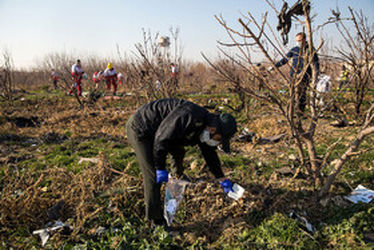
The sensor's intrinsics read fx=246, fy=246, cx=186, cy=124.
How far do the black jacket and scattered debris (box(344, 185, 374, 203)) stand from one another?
5.62ft

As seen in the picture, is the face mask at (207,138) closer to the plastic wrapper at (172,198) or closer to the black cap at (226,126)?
the black cap at (226,126)

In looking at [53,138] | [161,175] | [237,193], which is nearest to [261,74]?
[237,193]

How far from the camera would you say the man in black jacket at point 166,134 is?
7.01 ft

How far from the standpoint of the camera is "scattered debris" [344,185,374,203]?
2.57m

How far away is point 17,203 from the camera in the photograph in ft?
9.09

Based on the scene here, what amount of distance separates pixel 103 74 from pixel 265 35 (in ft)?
33.9

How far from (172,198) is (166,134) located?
0.83 metres

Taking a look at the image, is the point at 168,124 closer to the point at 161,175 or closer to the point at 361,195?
the point at 161,175

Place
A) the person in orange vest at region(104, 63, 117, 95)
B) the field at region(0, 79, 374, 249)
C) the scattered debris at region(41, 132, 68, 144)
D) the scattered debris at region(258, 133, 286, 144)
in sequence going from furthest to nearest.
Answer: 1. the person in orange vest at region(104, 63, 117, 95)
2. the scattered debris at region(41, 132, 68, 144)
3. the scattered debris at region(258, 133, 286, 144)
4. the field at region(0, 79, 374, 249)

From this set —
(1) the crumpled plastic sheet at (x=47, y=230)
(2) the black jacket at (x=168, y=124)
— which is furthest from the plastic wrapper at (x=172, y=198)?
(1) the crumpled plastic sheet at (x=47, y=230)

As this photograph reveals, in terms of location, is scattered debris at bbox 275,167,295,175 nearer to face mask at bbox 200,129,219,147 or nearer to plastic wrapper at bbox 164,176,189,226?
plastic wrapper at bbox 164,176,189,226

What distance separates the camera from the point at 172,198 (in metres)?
2.58

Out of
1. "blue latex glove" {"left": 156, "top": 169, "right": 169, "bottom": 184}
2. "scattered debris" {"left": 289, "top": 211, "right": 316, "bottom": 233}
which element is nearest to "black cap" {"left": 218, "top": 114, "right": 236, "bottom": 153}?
"blue latex glove" {"left": 156, "top": 169, "right": 169, "bottom": 184}

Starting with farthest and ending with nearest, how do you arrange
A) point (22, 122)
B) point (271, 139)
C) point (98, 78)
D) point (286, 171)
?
point (98, 78) < point (22, 122) < point (271, 139) < point (286, 171)
